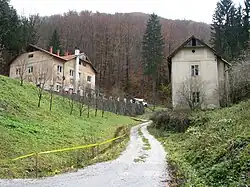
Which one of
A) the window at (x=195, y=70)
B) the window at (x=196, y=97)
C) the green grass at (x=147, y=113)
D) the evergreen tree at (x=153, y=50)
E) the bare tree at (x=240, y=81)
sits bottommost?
the green grass at (x=147, y=113)

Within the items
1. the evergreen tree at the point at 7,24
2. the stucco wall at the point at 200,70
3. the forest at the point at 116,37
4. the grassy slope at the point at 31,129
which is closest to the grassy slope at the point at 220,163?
the grassy slope at the point at 31,129

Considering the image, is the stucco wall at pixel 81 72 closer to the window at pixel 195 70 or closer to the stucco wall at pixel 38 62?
the stucco wall at pixel 38 62

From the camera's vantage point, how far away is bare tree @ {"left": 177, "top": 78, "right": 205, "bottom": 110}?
35.7 metres

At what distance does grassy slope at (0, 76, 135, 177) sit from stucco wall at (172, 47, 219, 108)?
11.7 metres

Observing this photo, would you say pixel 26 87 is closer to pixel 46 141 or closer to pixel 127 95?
pixel 46 141

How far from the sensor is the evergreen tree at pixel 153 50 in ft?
226

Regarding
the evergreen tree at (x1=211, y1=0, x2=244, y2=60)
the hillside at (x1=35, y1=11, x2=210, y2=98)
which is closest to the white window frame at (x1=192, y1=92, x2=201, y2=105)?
the evergreen tree at (x1=211, y1=0, x2=244, y2=60)

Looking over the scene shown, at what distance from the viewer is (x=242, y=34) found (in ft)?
194

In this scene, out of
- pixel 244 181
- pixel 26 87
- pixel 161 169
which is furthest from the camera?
pixel 26 87

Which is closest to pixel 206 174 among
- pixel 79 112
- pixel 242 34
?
pixel 79 112

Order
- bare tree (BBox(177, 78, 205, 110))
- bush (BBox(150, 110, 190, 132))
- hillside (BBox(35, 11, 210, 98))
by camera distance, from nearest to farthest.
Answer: bush (BBox(150, 110, 190, 132)), bare tree (BBox(177, 78, 205, 110)), hillside (BBox(35, 11, 210, 98))

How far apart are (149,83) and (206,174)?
6557 cm

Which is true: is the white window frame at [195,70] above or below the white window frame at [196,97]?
above

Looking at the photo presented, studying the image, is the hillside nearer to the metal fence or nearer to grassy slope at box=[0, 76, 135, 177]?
the metal fence
